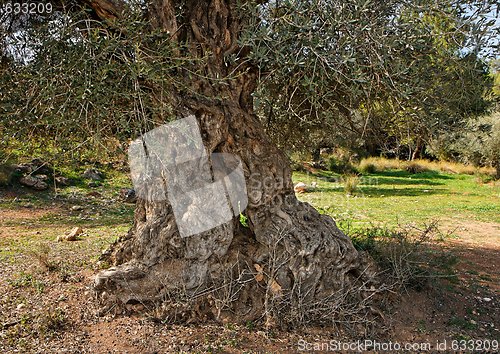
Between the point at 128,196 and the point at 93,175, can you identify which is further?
the point at 93,175

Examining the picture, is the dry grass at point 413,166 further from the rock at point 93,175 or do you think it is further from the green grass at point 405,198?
the rock at point 93,175

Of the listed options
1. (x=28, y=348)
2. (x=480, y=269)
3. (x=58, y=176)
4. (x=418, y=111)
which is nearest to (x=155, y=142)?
(x=28, y=348)

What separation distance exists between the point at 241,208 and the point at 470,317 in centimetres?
280

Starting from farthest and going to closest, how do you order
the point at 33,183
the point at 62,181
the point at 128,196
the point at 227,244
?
1. the point at 62,181
2. the point at 128,196
3. the point at 33,183
4. the point at 227,244

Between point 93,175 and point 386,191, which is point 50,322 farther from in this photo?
point 386,191

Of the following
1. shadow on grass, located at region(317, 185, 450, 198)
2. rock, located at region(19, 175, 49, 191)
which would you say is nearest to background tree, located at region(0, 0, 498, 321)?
rock, located at region(19, 175, 49, 191)

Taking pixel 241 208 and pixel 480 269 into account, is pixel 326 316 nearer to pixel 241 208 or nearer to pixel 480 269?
pixel 241 208

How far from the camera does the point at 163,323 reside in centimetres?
417

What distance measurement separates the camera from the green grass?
11.7 m

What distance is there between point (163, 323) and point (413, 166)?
23.2 m

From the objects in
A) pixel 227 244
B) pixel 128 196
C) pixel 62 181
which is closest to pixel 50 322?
pixel 227 244

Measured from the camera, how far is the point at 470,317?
15.4 ft

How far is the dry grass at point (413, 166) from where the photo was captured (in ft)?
78.4

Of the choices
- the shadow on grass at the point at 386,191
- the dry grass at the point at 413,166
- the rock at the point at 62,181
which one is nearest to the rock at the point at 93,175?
the rock at the point at 62,181
